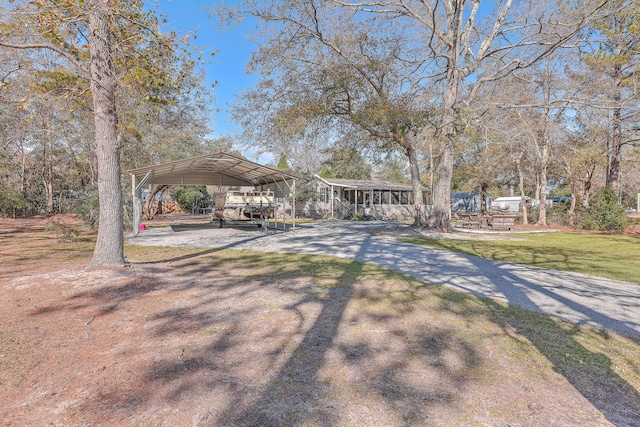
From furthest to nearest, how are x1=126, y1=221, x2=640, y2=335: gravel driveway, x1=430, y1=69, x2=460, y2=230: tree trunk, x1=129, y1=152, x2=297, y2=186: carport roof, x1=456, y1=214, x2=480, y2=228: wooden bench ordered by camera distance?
x1=456, y1=214, x2=480, y2=228: wooden bench, x1=430, y1=69, x2=460, y2=230: tree trunk, x1=129, y1=152, x2=297, y2=186: carport roof, x1=126, y1=221, x2=640, y2=335: gravel driveway

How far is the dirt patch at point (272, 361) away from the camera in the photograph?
2.29 m

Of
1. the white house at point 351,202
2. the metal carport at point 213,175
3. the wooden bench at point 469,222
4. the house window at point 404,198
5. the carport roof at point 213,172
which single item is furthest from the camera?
the house window at point 404,198

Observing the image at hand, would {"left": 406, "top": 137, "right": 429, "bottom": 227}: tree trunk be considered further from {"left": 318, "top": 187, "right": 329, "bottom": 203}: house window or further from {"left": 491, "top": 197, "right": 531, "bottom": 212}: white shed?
{"left": 491, "top": 197, "right": 531, "bottom": 212}: white shed

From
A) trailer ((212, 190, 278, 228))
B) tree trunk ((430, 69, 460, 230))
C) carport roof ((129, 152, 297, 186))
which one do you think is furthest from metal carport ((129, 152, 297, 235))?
tree trunk ((430, 69, 460, 230))

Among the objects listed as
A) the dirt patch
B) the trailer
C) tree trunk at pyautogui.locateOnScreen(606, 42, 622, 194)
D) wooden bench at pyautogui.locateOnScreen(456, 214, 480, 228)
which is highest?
tree trunk at pyautogui.locateOnScreen(606, 42, 622, 194)

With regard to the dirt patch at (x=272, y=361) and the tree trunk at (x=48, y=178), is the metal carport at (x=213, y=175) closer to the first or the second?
the dirt patch at (x=272, y=361)

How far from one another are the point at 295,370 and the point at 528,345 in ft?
7.74

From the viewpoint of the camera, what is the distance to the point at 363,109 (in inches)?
552

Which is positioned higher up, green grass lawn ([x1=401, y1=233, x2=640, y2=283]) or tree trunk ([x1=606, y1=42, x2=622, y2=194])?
tree trunk ([x1=606, y1=42, x2=622, y2=194])

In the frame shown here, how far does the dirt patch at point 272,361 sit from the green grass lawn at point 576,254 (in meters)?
4.40

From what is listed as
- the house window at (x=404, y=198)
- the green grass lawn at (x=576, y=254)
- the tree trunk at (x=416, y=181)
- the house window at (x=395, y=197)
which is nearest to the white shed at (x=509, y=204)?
the house window at (x=404, y=198)

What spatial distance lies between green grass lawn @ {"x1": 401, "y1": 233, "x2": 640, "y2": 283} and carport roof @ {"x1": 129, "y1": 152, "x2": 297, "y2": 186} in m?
7.67

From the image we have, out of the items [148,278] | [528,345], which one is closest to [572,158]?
[528,345]

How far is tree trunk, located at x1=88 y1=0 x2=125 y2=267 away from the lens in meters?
6.46
